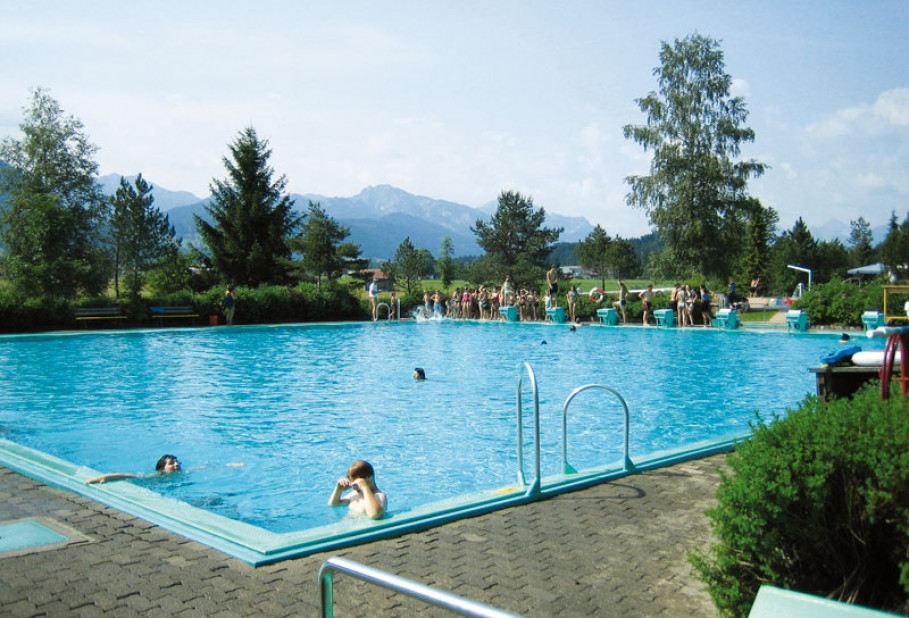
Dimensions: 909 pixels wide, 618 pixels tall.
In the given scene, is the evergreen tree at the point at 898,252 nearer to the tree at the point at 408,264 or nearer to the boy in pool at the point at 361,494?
the tree at the point at 408,264

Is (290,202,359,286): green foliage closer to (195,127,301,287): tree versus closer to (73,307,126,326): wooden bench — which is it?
(195,127,301,287): tree

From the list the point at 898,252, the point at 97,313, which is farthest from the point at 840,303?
the point at 898,252

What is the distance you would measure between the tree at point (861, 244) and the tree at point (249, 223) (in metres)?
60.6

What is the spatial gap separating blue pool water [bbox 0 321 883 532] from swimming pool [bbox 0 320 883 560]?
1.8 inches

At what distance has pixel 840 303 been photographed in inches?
976

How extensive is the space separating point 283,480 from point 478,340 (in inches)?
648

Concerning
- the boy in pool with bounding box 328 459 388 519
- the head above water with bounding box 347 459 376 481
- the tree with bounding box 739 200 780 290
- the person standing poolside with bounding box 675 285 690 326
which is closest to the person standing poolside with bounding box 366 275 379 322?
the person standing poolside with bounding box 675 285 690 326

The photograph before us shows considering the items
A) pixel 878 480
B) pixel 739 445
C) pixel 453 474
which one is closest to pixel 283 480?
pixel 453 474

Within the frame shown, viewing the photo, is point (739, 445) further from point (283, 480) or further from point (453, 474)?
point (283, 480)

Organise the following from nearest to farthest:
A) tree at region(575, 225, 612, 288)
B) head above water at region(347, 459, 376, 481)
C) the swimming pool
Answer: head above water at region(347, 459, 376, 481) → the swimming pool → tree at region(575, 225, 612, 288)

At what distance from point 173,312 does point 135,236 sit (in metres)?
21.2

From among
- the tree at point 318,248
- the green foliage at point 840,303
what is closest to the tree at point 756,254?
the tree at point 318,248

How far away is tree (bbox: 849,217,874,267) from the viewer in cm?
7725

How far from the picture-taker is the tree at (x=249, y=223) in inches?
1880
